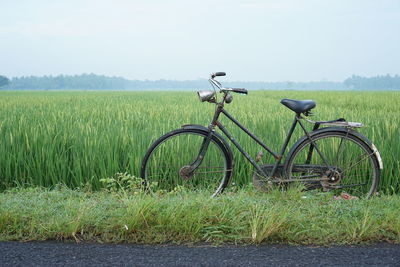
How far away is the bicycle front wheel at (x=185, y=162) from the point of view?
4777 mm

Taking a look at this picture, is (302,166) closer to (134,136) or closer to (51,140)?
(134,136)

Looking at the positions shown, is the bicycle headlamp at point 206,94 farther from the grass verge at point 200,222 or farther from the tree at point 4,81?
the tree at point 4,81

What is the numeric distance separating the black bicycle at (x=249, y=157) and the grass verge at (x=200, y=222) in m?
0.62

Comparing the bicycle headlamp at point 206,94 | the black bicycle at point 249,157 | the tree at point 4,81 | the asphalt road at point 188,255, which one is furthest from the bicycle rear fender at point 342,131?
the tree at point 4,81

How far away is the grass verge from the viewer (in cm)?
379

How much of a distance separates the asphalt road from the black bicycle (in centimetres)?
132

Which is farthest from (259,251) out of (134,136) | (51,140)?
(51,140)

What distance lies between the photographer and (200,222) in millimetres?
3912

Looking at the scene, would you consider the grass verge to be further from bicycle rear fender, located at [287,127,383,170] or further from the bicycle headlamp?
the bicycle headlamp

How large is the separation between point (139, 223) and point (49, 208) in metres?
1.04

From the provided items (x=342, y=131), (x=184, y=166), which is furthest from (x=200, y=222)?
(x=342, y=131)

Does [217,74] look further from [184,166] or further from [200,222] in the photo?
[200,222]

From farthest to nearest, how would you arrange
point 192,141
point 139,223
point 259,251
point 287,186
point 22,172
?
point 22,172
point 192,141
point 287,186
point 139,223
point 259,251

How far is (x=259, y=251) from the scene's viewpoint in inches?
139
